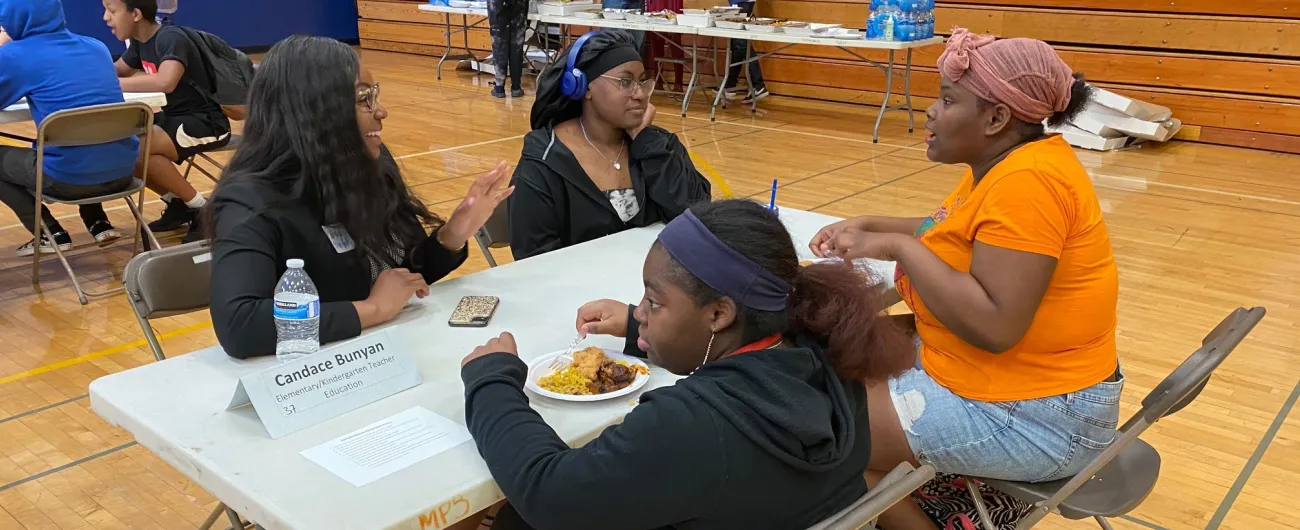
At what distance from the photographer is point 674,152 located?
9.94 ft

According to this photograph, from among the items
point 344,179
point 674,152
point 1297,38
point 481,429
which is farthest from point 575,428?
point 1297,38

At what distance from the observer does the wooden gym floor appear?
2783 mm

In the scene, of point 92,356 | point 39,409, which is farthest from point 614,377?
point 92,356

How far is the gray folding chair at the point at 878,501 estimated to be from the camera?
1250 millimetres

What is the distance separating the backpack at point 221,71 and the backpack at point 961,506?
14.0 ft

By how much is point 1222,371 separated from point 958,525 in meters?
2.03

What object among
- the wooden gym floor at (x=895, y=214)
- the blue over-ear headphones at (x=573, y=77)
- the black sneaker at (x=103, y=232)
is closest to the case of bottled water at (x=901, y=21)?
the wooden gym floor at (x=895, y=214)

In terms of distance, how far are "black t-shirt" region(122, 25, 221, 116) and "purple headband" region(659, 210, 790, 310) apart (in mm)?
4496

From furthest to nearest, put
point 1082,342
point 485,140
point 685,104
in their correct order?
point 685,104 < point 485,140 < point 1082,342

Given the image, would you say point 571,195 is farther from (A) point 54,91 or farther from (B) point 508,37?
(B) point 508,37

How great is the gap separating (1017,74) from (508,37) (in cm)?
804

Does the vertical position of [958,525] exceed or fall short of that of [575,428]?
it falls short

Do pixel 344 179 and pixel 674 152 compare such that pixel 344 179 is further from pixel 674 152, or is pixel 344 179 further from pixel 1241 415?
pixel 1241 415

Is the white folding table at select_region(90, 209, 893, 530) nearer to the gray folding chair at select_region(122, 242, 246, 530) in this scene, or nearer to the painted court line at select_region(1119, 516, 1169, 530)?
the gray folding chair at select_region(122, 242, 246, 530)
